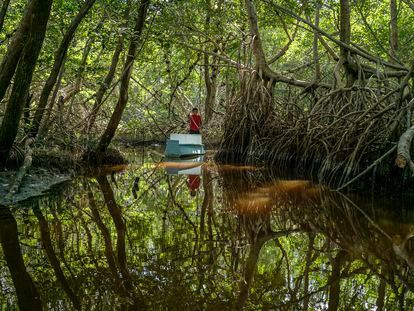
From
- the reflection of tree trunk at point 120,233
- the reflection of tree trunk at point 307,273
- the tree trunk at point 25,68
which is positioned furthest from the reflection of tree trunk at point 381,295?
the tree trunk at point 25,68

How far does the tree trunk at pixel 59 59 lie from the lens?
23.7ft

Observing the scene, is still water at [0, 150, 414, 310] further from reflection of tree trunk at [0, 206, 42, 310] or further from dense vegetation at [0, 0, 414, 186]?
dense vegetation at [0, 0, 414, 186]

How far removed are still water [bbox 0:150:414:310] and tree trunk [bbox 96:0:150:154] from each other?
338 centimetres

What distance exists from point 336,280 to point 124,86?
7.01 m

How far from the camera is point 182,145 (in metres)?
12.1

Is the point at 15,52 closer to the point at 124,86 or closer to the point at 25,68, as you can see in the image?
the point at 25,68

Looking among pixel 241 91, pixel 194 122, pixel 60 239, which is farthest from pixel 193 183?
pixel 194 122

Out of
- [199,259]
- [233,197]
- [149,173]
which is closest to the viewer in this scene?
[199,259]

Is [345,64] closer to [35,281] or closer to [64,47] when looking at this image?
[64,47]

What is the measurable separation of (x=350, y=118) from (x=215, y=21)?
741 cm

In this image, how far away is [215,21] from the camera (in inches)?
533

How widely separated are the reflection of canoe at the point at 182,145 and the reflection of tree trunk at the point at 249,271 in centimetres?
835

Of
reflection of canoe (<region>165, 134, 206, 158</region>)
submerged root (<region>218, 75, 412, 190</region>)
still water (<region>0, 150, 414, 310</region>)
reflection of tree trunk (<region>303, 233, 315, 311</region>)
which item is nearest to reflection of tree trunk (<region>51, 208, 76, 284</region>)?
still water (<region>0, 150, 414, 310</region>)

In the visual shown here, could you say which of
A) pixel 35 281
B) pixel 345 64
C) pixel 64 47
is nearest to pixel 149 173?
pixel 64 47
